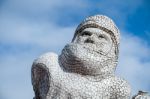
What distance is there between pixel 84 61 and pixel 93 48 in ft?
1.12

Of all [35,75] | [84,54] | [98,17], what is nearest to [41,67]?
[35,75]

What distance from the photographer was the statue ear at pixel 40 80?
26.5 feet

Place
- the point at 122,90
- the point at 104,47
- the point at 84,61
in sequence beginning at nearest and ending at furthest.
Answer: the point at 84,61 → the point at 122,90 → the point at 104,47

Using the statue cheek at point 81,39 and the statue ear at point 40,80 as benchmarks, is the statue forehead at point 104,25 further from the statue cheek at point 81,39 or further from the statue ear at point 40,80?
the statue ear at point 40,80

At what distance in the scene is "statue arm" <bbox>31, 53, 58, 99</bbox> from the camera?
8.06 meters

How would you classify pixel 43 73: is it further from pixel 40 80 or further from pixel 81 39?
pixel 81 39

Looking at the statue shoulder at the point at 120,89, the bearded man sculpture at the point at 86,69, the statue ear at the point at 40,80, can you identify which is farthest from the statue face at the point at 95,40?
the statue ear at the point at 40,80

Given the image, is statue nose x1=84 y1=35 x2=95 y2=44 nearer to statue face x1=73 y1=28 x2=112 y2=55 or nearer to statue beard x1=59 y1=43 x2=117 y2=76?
statue face x1=73 y1=28 x2=112 y2=55

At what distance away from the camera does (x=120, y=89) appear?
26.5 feet

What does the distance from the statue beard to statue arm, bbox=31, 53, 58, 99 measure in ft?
0.73

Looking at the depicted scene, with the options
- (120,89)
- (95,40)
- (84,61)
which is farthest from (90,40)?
(120,89)

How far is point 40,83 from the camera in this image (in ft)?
27.2

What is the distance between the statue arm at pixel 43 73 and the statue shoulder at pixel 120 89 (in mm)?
1056

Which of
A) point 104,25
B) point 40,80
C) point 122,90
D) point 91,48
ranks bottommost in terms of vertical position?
point 122,90
